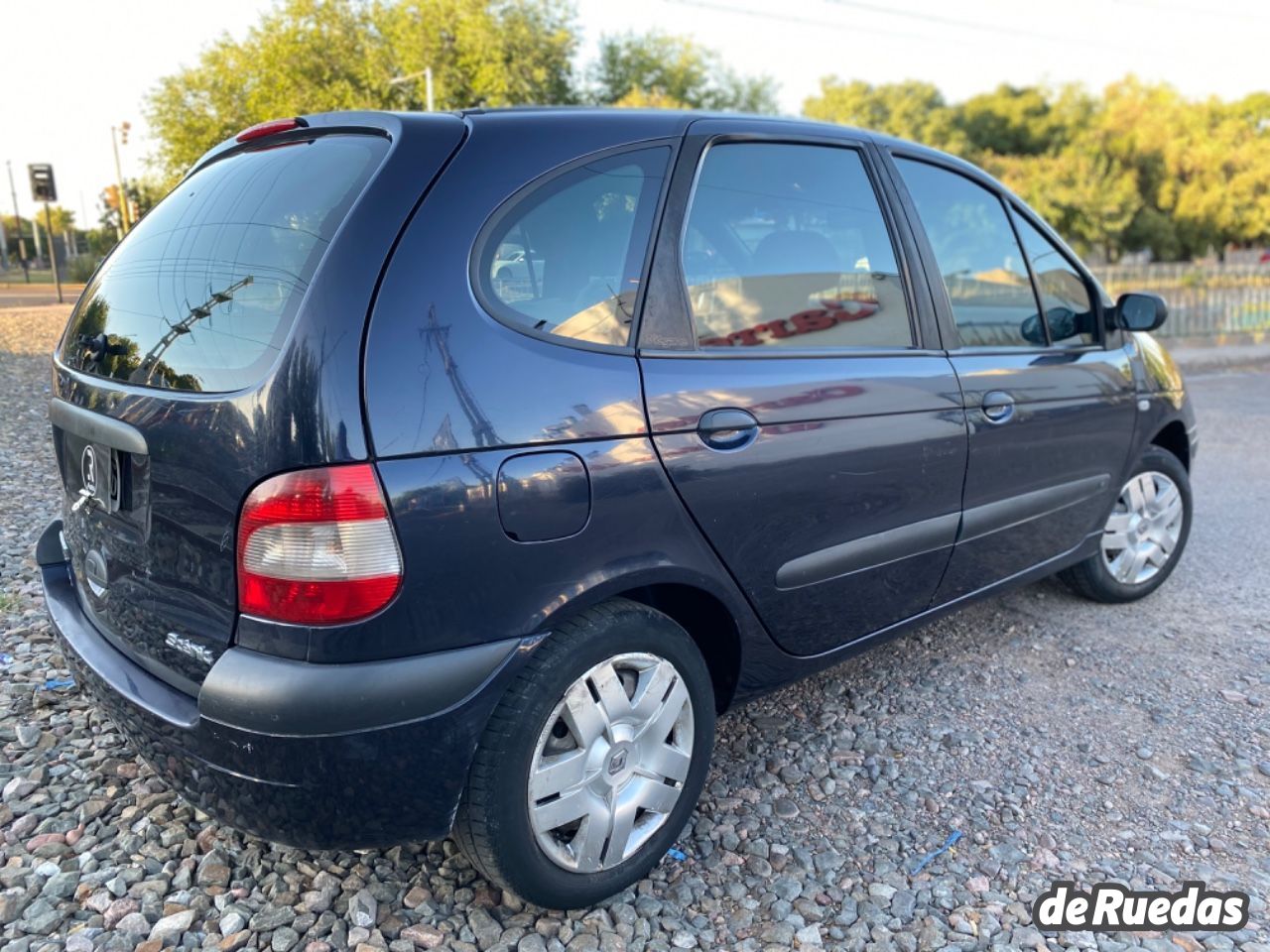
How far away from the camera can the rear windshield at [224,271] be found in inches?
69.5

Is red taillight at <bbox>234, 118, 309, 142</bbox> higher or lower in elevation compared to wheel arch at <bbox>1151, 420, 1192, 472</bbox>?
higher

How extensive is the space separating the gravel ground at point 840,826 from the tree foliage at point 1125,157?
33314 millimetres

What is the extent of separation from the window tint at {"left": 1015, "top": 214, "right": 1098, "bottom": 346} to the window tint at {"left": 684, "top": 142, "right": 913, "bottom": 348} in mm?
937

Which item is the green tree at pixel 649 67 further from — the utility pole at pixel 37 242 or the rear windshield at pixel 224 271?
the rear windshield at pixel 224 271

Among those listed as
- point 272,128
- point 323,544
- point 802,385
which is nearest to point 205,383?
point 323,544

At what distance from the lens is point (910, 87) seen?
148 ft

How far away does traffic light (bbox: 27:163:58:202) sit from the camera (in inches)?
647

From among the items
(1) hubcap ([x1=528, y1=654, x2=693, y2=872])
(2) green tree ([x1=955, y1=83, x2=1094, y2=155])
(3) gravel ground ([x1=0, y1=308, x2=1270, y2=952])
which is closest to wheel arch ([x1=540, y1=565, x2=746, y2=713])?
(1) hubcap ([x1=528, y1=654, x2=693, y2=872])

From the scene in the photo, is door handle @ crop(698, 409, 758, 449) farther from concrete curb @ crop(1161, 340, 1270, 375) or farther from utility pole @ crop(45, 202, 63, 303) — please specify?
utility pole @ crop(45, 202, 63, 303)

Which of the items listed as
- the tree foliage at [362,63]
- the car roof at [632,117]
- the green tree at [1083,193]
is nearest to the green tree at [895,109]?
the green tree at [1083,193]

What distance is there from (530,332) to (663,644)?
0.76m

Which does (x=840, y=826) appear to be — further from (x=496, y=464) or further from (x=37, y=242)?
(x=37, y=242)
